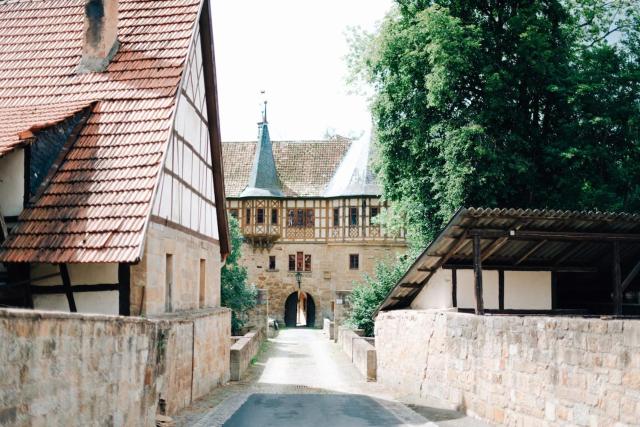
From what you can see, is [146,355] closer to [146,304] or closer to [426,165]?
[146,304]

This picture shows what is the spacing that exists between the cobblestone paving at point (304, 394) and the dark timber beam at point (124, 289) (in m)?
1.92

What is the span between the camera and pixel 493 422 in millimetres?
11102

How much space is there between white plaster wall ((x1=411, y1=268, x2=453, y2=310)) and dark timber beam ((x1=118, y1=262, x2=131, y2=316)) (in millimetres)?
7401

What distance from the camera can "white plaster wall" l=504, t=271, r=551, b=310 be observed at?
16.5m

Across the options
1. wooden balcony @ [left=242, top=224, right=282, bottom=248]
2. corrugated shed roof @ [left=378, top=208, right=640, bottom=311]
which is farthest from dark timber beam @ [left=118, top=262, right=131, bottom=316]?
wooden balcony @ [left=242, top=224, right=282, bottom=248]

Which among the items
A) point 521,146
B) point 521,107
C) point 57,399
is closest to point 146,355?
point 57,399

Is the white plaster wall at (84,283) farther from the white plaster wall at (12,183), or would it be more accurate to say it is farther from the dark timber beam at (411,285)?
the dark timber beam at (411,285)

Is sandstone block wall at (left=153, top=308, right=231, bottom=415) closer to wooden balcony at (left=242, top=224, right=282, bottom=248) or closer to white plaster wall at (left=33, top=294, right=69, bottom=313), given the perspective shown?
white plaster wall at (left=33, top=294, right=69, bottom=313)

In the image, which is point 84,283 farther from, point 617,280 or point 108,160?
point 617,280

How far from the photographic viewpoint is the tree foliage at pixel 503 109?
66.4 ft

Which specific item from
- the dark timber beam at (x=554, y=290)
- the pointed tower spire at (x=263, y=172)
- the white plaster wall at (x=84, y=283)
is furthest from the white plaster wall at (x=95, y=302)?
the pointed tower spire at (x=263, y=172)

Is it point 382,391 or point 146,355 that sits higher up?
point 146,355

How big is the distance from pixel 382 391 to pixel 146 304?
7.70 meters

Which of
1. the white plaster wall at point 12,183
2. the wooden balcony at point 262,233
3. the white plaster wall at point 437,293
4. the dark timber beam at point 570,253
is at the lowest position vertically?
the white plaster wall at point 437,293
